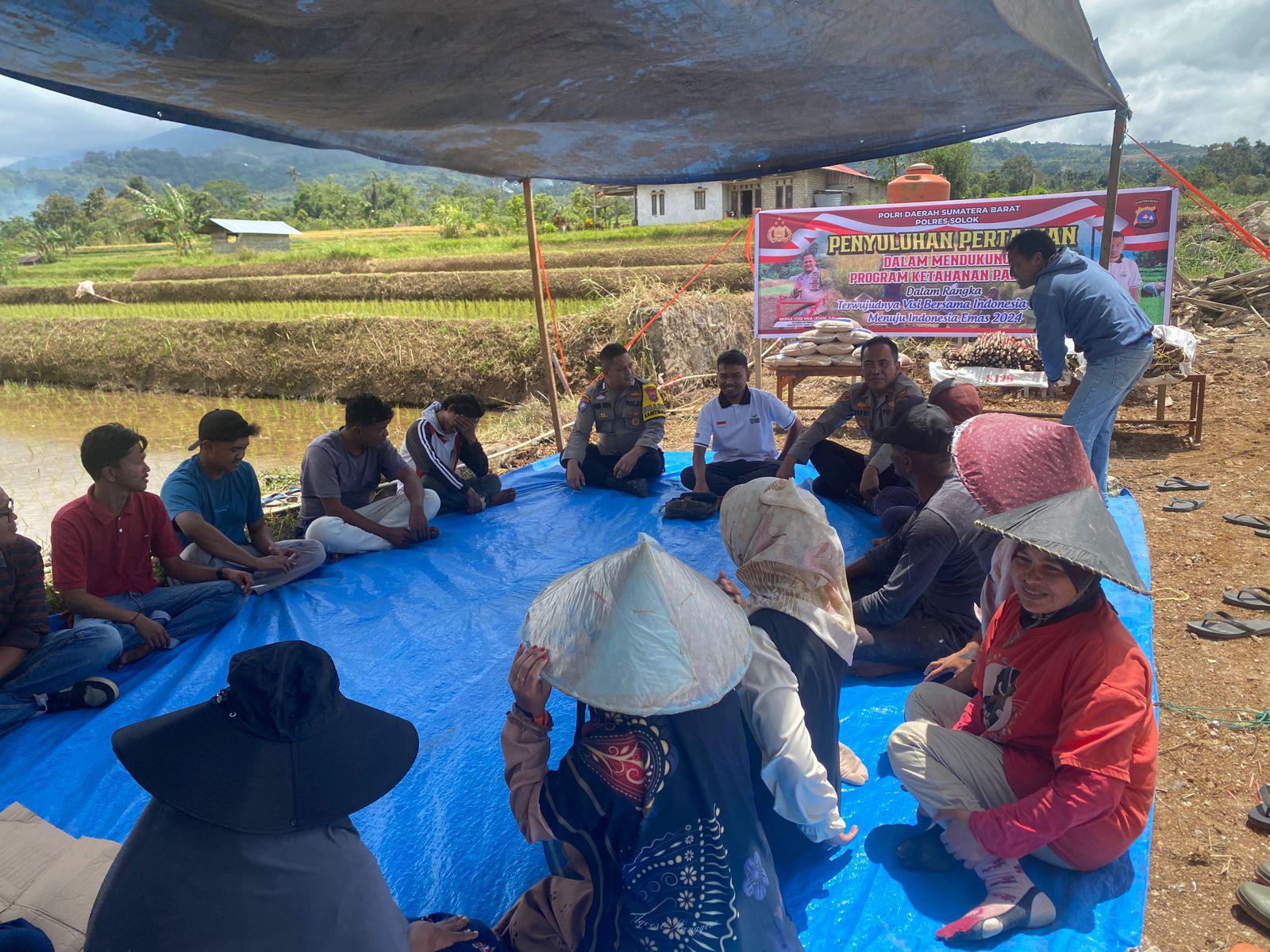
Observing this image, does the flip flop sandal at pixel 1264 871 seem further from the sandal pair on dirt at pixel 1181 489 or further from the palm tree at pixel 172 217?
the palm tree at pixel 172 217

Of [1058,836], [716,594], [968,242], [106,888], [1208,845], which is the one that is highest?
[968,242]

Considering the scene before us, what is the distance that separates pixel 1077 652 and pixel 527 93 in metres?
2.90

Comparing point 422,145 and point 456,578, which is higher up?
point 422,145

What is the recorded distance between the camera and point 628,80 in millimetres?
3195

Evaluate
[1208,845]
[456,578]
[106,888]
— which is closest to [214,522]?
[456,578]

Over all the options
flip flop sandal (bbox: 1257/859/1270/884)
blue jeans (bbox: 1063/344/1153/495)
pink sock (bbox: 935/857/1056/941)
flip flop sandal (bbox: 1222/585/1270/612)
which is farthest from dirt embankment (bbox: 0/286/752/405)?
pink sock (bbox: 935/857/1056/941)

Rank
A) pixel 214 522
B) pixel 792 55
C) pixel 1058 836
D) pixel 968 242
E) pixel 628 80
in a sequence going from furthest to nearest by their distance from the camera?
pixel 968 242 < pixel 214 522 < pixel 628 80 < pixel 792 55 < pixel 1058 836

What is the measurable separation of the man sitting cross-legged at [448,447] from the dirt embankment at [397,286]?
25.2ft

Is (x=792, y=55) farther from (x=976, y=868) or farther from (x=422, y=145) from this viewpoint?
(x=976, y=868)

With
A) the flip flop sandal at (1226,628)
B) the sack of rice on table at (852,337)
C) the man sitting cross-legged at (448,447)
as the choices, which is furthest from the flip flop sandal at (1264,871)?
the sack of rice on table at (852,337)

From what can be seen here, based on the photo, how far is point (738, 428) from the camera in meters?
4.96

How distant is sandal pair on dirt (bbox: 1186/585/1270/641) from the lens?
3.25m

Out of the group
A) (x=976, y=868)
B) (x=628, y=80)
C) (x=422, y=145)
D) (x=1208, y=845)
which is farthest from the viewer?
(x=422, y=145)

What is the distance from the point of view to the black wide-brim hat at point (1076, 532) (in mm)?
1582
